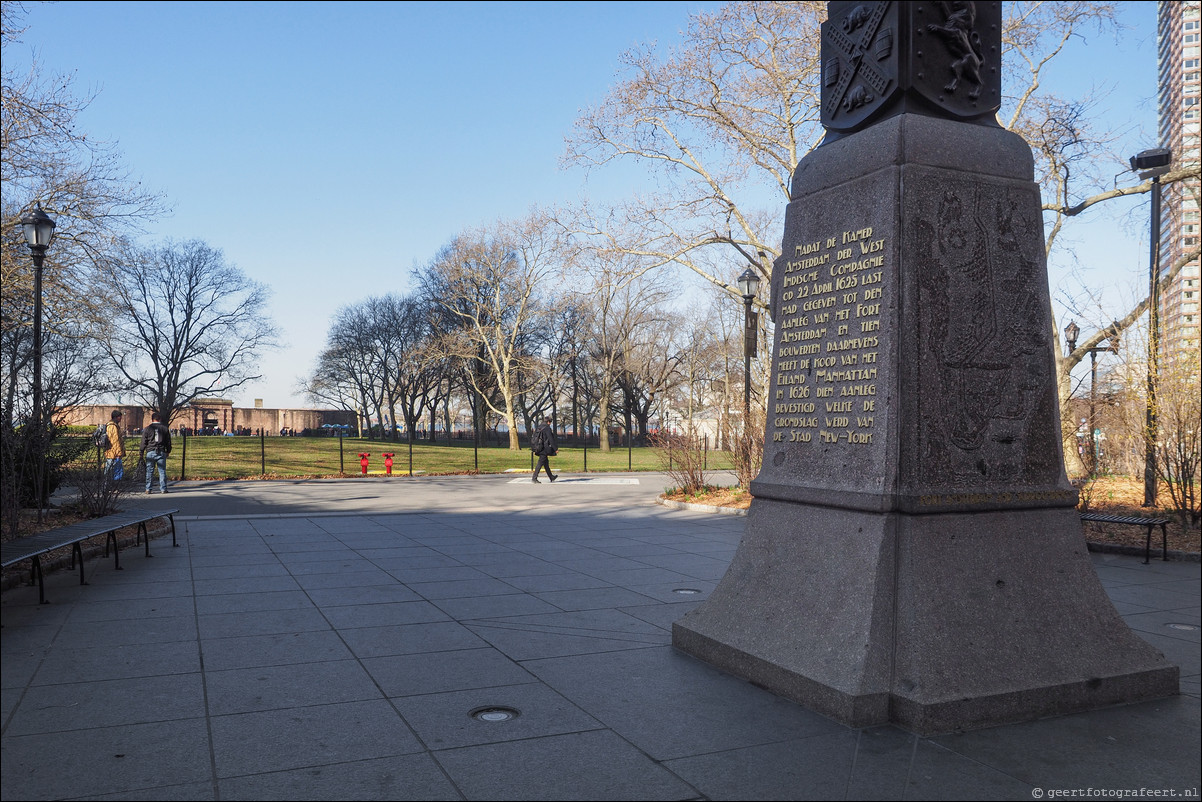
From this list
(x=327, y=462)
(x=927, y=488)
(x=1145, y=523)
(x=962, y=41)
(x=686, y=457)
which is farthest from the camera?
(x=327, y=462)

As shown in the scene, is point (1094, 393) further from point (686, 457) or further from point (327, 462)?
point (327, 462)

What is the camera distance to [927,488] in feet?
15.5

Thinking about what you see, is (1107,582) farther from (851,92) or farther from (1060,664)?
(851,92)

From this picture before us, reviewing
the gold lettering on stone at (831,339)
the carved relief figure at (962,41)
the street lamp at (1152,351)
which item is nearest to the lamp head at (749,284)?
the street lamp at (1152,351)

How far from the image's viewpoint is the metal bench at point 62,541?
710cm

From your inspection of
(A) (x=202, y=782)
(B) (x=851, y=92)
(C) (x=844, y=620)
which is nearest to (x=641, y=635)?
(C) (x=844, y=620)

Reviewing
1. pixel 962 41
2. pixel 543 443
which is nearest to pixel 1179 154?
pixel 543 443

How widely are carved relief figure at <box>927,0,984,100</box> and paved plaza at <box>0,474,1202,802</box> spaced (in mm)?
3775

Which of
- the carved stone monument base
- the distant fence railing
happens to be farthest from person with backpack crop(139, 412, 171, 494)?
the carved stone monument base

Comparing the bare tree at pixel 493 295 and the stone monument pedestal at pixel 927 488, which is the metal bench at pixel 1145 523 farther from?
the bare tree at pixel 493 295

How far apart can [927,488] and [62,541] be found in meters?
7.64

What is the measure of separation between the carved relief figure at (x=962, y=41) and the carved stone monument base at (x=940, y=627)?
268 cm

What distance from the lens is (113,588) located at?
8.24 meters

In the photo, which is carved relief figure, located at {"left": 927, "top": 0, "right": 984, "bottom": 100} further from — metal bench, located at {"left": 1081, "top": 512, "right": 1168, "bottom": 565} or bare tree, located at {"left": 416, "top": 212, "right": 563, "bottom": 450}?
bare tree, located at {"left": 416, "top": 212, "right": 563, "bottom": 450}
